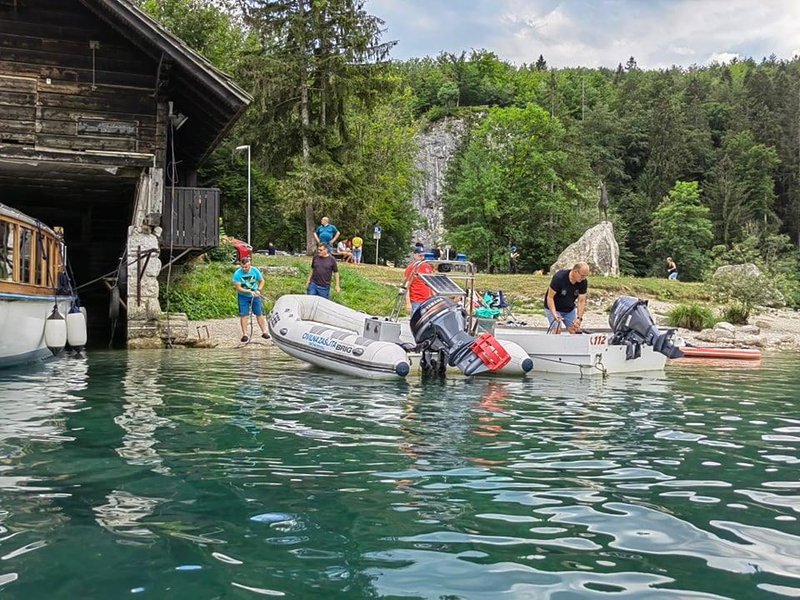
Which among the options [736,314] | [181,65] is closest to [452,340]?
[181,65]

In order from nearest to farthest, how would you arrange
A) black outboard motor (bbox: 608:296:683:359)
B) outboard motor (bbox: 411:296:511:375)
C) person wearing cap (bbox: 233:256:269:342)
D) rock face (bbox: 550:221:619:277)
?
outboard motor (bbox: 411:296:511:375) → black outboard motor (bbox: 608:296:683:359) → person wearing cap (bbox: 233:256:269:342) → rock face (bbox: 550:221:619:277)

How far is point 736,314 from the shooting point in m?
22.1

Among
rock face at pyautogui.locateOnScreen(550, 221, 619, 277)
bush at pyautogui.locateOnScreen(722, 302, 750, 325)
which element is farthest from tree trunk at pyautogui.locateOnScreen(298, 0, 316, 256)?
bush at pyautogui.locateOnScreen(722, 302, 750, 325)

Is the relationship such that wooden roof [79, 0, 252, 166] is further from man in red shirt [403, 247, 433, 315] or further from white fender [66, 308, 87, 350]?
man in red shirt [403, 247, 433, 315]

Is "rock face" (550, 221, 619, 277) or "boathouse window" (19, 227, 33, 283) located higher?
"rock face" (550, 221, 619, 277)

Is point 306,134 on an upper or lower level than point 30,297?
upper

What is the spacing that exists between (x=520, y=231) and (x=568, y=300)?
109 feet

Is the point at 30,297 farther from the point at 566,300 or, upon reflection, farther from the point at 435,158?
the point at 435,158

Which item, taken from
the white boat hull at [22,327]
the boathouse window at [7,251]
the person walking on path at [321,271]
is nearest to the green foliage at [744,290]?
the person walking on path at [321,271]

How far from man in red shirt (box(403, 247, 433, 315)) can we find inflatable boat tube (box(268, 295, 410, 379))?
3.26 feet

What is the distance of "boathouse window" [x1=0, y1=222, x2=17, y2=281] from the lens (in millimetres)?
10445

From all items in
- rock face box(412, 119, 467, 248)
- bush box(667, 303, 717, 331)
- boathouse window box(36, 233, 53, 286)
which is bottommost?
bush box(667, 303, 717, 331)

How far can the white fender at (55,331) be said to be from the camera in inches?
465

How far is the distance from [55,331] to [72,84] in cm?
628
